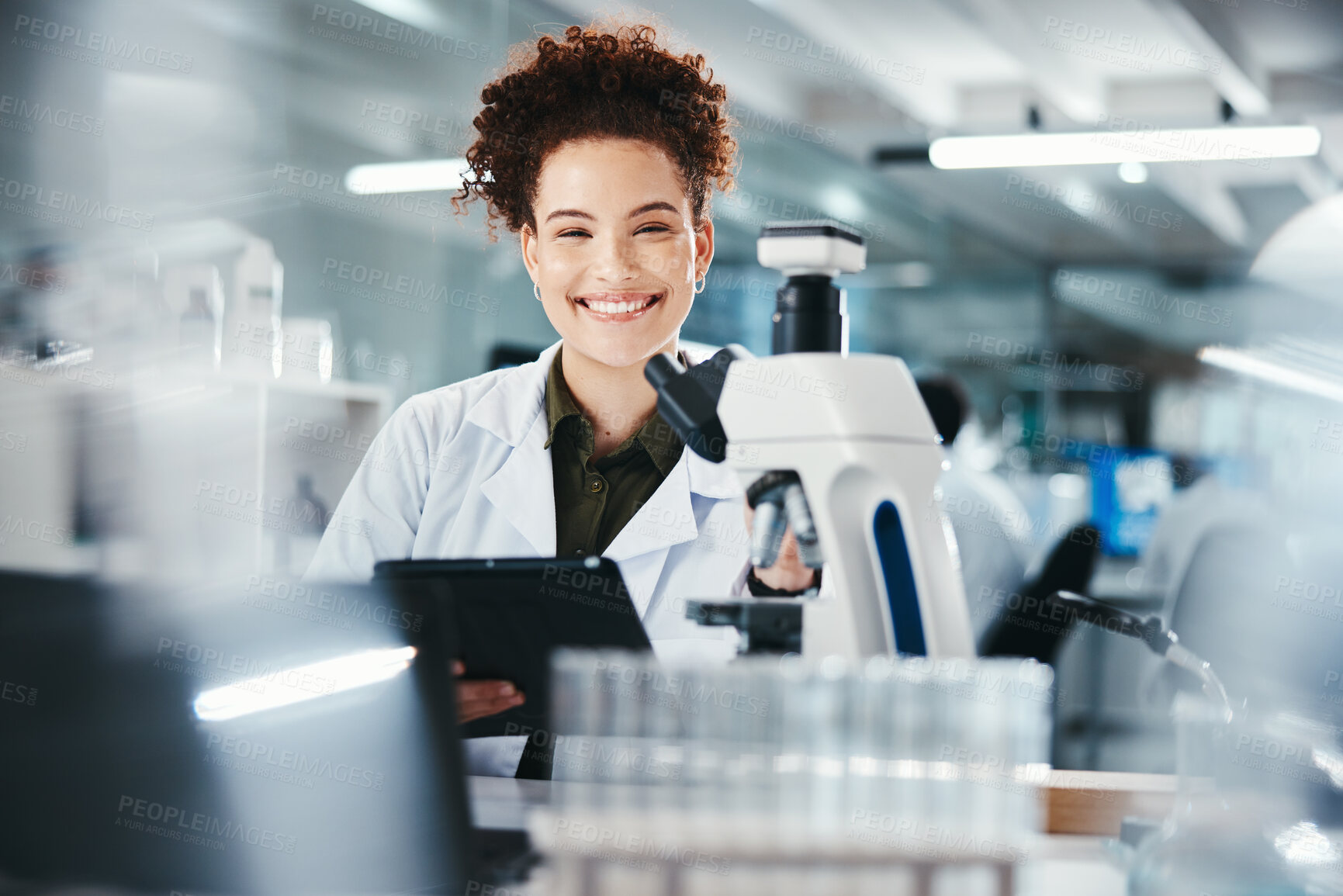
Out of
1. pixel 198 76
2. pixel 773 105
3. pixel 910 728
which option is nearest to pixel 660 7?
pixel 773 105

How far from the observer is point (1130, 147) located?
4730 millimetres

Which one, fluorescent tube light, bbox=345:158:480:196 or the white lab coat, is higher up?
fluorescent tube light, bbox=345:158:480:196

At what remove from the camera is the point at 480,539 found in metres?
1.70

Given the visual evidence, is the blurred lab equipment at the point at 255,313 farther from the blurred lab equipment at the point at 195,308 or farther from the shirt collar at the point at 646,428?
the shirt collar at the point at 646,428

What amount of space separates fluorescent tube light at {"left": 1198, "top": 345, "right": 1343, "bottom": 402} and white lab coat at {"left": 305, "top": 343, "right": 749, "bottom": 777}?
5.31 meters

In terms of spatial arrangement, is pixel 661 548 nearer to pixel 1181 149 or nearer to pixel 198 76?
pixel 198 76

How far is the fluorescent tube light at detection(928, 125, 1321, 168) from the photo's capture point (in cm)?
457

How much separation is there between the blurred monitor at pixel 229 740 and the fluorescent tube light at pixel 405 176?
2.26 m

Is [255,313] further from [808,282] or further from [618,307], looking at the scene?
[808,282]

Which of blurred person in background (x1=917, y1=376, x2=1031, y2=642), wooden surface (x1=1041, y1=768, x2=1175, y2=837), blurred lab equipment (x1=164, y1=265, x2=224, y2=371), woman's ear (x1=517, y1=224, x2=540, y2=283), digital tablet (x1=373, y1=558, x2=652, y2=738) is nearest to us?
digital tablet (x1=373, y1=558, x2=652, y2=738)

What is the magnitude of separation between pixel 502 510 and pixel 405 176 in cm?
161

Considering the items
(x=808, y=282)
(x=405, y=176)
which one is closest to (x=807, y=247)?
(x=808, y=282)

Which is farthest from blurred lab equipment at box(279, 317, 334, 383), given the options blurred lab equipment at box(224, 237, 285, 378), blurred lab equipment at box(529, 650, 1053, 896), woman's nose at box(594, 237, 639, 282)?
blurred lab equipment at box(529, 650, 1053, 896)

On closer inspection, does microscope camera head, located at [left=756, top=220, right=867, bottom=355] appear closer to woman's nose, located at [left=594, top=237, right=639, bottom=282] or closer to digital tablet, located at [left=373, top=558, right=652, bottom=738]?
digital tablet, located at [left=373, top=558, right=652, bottom=738]
